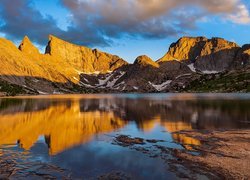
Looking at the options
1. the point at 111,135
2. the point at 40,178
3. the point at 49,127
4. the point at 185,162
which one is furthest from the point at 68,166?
the point at 49,127

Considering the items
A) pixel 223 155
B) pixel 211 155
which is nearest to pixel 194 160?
pixel 211 155

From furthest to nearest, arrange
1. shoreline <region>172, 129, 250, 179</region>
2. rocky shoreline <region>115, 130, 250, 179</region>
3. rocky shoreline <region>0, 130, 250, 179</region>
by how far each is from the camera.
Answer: shoreline <region>172, 129, 250, 179</region> → rocky shoreline <region>115, 130, 250, 179</region> → rocky shoreline <region>0, 130, 250, 179</region>

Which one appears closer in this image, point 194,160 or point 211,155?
point 194,160

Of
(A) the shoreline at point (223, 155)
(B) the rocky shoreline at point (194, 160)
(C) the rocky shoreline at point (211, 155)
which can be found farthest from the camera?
(A) the shoreline at point (223, 155)

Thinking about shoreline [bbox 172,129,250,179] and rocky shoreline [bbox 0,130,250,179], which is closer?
rocky shoreline [bbox 0,130,250,179]

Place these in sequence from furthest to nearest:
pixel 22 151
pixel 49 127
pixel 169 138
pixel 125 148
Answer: pixel 49 127, pixel 169 138, pixel 125 148, pixel 22 151

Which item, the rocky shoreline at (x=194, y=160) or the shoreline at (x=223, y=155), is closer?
the rocky shoreline at (x=194, y=160)

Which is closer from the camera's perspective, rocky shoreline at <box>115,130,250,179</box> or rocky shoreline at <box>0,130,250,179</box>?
rocky shoreline at <box>0,130,250,179</box>

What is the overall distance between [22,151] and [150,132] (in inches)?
969

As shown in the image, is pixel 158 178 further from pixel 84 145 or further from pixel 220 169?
pixel 84 145

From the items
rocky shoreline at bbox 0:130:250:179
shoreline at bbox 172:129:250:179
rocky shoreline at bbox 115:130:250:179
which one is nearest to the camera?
rocky shoreline at bbox 0:130:250:179

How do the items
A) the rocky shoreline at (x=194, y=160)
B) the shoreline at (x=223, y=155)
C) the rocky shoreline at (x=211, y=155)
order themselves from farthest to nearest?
1. the shoreline at (x=223, y=155)
2. the rocky shoreline at (x=211, y=155)
3. the rocky shoreline at (x=194, y=160)

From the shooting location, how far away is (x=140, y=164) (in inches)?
1276

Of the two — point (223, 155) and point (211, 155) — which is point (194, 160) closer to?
point (211, 155)
